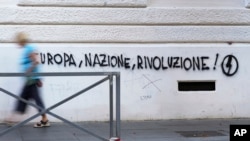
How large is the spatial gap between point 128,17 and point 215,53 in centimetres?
204

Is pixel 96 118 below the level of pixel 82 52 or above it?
below

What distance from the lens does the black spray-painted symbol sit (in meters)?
11.6

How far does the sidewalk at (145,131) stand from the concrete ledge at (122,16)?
2015 millimetres

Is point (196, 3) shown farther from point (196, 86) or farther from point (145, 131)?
point (145, 131)

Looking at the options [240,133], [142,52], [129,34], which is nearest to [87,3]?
[129,34]

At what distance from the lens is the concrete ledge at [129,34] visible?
10.6 m

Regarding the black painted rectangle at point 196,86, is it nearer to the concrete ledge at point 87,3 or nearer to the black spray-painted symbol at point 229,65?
the black spray-painted symbol at point 229,65

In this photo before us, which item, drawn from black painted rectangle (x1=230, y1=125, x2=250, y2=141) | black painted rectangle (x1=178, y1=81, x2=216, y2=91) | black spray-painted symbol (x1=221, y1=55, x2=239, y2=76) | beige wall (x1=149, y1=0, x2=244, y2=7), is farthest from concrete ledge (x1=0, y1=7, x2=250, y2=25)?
black painted rectangle (x1=230, y1=125, x2=250, y2=141)

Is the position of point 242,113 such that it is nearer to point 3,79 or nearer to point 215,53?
point 215,53

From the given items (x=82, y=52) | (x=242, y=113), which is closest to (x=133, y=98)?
(x=82, y=52)

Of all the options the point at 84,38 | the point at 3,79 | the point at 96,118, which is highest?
the point at 84,38

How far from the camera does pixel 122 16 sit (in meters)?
11.0

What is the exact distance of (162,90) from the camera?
1126 centimetres

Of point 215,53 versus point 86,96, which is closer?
point 86,96
